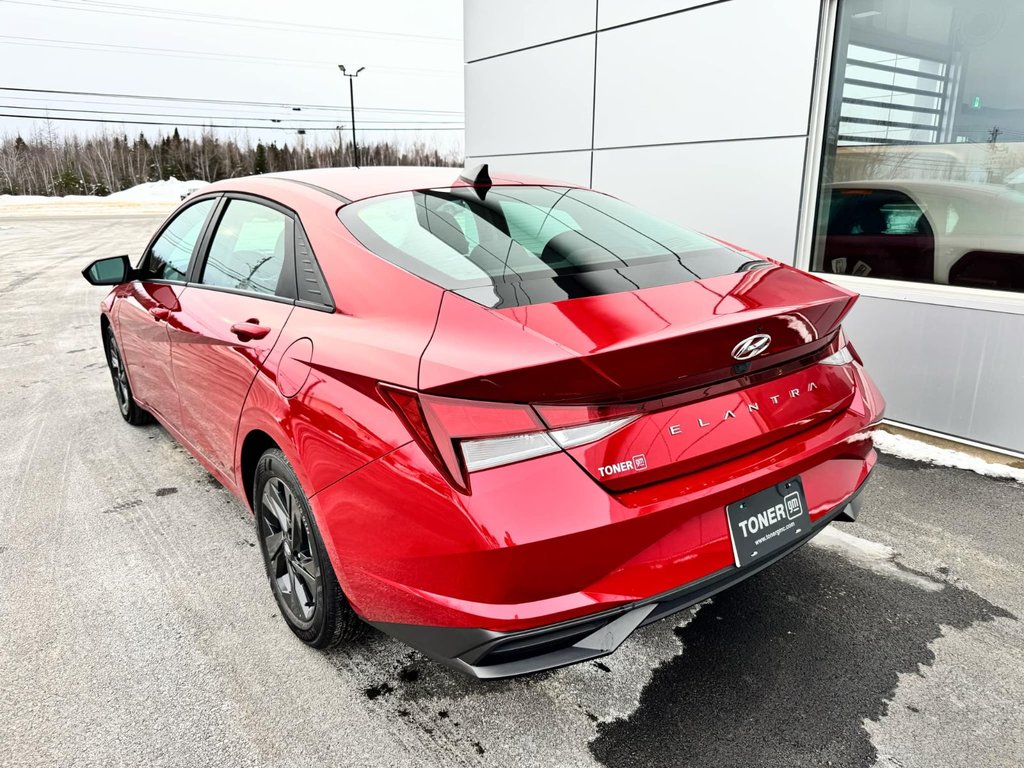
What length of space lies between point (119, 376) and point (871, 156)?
5.38 metres

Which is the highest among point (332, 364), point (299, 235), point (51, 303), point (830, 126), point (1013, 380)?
point (830, 126)

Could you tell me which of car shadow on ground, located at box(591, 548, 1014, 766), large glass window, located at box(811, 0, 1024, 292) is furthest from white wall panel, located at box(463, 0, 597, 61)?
car shadow on ground, located at box(591, 548, 1014, 766)

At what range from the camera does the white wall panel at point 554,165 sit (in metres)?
6.80

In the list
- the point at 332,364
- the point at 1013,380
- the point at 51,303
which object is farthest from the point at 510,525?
the point at 51,303

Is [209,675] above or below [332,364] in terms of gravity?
below

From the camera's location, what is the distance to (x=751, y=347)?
1.82 m

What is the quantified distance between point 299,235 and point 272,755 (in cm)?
165

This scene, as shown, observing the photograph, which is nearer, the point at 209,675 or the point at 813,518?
the point at 813,518

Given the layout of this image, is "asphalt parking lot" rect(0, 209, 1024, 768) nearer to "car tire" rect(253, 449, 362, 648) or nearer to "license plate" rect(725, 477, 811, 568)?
"car tire" rect(253, 449, 362, 648)

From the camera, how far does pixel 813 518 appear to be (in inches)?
79.7

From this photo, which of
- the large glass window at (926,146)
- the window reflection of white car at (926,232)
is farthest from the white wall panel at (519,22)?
the window reflection of white car at (926,232)

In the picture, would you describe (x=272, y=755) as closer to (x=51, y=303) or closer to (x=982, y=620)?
(x=982, y=620)

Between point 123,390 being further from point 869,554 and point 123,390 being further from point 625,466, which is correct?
point 869,554

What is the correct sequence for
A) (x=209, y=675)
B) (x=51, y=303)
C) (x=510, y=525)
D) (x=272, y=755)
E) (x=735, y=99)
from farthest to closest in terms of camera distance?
(x=51, y=303), (x=735, y=99), (x=209, y=675), (x=272, y=755), (x=510, y=525)
